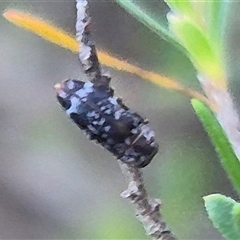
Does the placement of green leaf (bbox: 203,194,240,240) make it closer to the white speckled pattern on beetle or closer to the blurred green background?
the white speckled pattern on beetle

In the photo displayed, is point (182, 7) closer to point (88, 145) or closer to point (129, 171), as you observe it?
point (129, 171)

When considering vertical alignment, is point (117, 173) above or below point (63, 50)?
below

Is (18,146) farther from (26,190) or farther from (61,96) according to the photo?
(61,96)

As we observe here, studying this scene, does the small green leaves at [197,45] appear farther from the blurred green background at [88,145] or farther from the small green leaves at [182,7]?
the blurred green background at [88,145]

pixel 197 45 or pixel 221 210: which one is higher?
pixel 197 45

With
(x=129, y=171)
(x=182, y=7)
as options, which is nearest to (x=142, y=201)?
(x=129, y=171)

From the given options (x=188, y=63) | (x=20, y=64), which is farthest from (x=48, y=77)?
(x=188, y=63)

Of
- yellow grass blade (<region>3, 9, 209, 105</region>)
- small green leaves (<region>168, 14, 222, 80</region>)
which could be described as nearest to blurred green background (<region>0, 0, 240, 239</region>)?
yellow grass blade (<region>3, 9, 209, 105</region>)

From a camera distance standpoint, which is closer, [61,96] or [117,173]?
[61,96]
